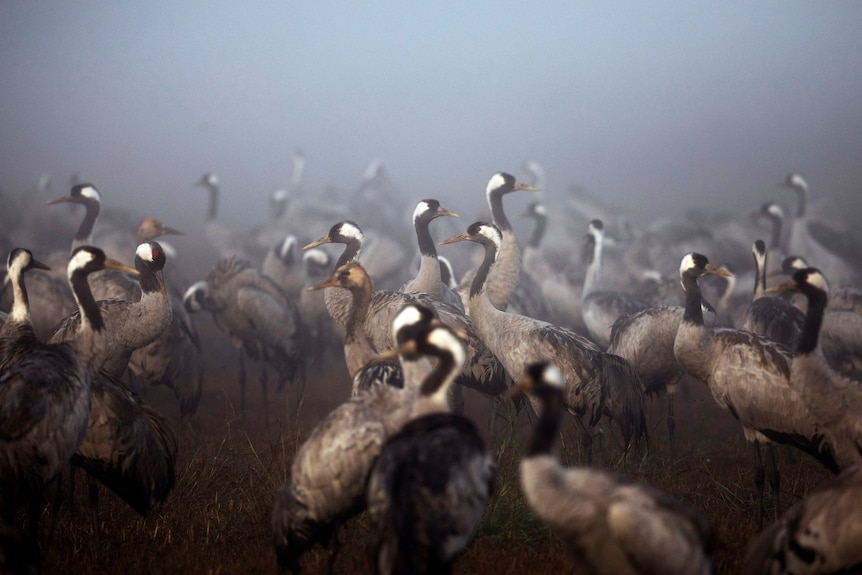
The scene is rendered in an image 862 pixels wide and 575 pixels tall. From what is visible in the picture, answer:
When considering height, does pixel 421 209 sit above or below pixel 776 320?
above

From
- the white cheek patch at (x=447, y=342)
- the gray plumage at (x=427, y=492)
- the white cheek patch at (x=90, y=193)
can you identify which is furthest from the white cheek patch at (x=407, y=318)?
the white cheek patch at (x=90, y=193)

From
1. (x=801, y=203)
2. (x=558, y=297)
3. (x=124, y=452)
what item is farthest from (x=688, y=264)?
(x=801, y=203)

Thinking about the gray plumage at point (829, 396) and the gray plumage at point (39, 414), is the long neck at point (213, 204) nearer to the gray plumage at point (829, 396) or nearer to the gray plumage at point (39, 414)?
the gray plumage at point (39, 414)

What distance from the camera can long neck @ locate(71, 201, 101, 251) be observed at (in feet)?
29.8

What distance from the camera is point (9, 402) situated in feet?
13.2

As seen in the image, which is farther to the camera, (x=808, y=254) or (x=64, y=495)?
(x=808, y=254)

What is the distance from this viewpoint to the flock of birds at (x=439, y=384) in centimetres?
319

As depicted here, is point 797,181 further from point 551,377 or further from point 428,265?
point 551,377

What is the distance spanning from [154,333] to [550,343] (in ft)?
10.00

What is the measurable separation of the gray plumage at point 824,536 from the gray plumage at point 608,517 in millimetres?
456

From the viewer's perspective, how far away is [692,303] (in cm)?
584

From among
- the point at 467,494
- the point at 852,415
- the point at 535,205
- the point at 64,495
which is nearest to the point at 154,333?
the point at 64,495

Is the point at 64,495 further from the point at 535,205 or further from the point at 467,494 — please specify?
the point at 535,205

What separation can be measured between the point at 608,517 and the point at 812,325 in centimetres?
242
